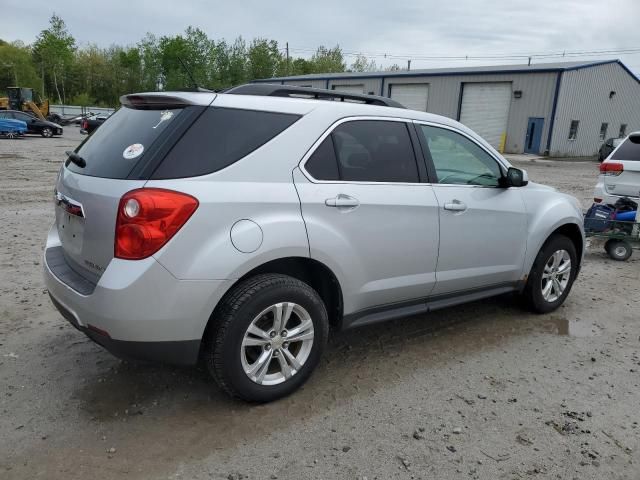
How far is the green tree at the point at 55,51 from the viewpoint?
2731 inches

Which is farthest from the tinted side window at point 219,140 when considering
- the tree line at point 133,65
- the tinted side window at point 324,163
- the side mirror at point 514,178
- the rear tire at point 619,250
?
the tree line at point 133,65

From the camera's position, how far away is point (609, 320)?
4.96m

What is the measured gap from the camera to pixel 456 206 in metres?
3.93

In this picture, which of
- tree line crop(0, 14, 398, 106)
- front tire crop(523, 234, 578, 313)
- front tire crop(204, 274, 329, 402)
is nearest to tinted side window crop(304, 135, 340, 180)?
front tire crop(204, 274, 329, 402)

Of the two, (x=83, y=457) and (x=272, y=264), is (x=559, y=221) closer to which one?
(x=272, y=264)

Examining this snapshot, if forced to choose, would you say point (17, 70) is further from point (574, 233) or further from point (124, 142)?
point (574, 233)

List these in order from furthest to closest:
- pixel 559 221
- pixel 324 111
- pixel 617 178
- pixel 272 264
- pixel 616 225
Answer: pixel 617 178 → pixel 616 225 → pixel 559 221 → pixel 324 111 → pixel 272 264

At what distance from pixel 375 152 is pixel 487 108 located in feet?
105

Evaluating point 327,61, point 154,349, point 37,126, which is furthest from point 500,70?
point 327,61

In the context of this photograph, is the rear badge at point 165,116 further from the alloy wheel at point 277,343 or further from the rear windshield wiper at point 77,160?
the alloy wheel at point 277,343

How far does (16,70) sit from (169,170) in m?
80.7

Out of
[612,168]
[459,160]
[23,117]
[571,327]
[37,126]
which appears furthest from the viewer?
[37,126]

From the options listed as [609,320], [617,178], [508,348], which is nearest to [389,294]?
[508,348]

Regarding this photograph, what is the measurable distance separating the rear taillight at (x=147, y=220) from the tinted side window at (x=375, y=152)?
1.13 metres
